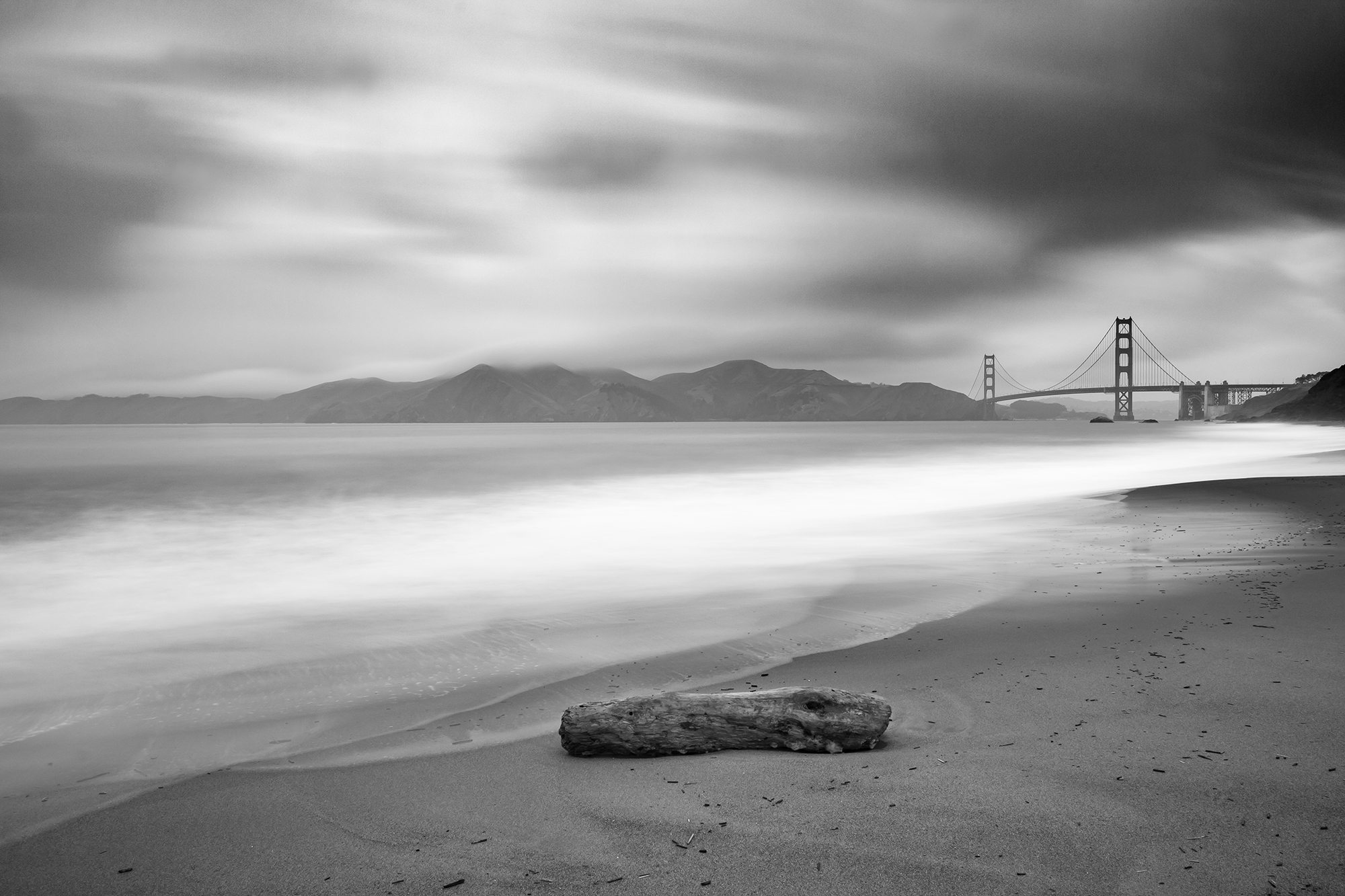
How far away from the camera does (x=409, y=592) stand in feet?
33.0

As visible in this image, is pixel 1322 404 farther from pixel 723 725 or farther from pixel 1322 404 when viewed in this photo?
pixel 723 725

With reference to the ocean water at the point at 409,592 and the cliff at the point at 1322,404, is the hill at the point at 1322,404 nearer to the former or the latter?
the cliff at the point at 1322,404

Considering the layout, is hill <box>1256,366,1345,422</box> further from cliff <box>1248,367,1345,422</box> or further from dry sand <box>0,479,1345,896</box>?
dry sand <box>0,479,1345,896</box>

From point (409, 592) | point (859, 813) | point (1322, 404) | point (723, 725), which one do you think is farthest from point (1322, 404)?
point (859, 813)

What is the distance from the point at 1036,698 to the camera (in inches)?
175

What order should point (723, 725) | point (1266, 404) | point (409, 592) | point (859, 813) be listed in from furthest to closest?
1. point (1266, 404)
2. point (409, 592)
3. point (723, 725)
4. point (859, 813)

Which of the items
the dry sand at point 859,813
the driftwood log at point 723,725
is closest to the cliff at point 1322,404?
the dry sand at point 859,813

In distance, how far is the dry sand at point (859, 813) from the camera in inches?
108

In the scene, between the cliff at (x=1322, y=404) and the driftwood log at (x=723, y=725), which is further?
the cliff at (x=1322, y=404)

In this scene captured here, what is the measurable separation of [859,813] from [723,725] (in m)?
0.87

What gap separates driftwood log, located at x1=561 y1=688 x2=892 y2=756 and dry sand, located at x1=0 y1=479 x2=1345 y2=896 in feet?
0.25

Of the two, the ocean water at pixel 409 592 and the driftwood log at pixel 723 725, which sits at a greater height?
the driftwood log at pixel 723 725

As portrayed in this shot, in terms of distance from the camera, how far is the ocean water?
16.9ft

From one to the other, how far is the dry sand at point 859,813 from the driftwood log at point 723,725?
8 centimetres
